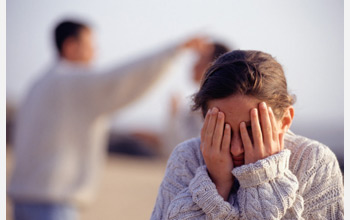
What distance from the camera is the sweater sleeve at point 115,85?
407cm

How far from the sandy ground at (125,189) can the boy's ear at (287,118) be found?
579 cm

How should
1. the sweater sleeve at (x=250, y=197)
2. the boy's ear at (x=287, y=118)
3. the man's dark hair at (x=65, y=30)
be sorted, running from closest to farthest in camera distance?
the sweater sleeve at (x=250, y=197) < the boy's ear at (x=287, y=118) < the man's dark hair at (x=65, y=30)

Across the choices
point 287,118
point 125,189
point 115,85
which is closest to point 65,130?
point 115,85

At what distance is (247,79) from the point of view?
1.76 m

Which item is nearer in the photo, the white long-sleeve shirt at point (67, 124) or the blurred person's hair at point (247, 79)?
the blurred person's hair at point (247, 79)

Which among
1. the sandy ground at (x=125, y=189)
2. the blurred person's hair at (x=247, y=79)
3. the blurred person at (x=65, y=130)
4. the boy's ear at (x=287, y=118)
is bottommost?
the sandy ground at (x=125, y=189)

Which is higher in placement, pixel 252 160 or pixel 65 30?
pixel 65 30

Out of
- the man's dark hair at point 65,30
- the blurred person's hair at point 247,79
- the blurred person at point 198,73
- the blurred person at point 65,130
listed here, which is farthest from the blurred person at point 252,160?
the man's dark hair at point 65,30

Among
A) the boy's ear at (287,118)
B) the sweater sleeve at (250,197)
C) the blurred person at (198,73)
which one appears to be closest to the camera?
the sweater sleeve at (250,197)

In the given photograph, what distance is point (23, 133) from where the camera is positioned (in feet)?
13.4

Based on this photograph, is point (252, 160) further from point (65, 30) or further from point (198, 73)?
point (65, 30)

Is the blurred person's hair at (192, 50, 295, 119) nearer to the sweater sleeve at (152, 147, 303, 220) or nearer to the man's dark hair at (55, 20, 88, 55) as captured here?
the sweater sleeve at (152, 147, 303, 220)

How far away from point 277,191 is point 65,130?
266cm

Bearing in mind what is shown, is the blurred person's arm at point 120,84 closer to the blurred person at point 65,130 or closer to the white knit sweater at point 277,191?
the blurred person at point 65,130
